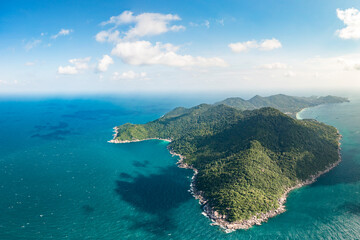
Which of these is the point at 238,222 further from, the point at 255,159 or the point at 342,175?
the point at 342,175

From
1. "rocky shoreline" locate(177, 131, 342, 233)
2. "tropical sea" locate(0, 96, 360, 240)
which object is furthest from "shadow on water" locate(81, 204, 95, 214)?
"rocky shoreline" locate(177, 131, 342, 233)

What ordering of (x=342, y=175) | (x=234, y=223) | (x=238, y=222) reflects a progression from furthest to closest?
1. (x=342, y=175)
2. (x=238, y=222)
3. (x=234, y=223)

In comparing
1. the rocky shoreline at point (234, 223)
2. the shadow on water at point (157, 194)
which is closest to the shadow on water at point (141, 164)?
the shadow on water at point (157, 194)

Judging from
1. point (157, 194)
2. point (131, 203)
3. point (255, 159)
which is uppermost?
point (255, 159)

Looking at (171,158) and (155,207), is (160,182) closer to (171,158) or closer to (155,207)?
(155,207)

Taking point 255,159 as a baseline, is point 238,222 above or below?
below

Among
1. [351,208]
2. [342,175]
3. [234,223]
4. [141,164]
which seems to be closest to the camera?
[234,223]

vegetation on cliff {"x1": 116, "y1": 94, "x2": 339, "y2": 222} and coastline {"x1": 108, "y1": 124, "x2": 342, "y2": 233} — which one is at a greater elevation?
vegetation on cliff {"x1": 116, "y1": 94, "x2": 339, "y2": 222}

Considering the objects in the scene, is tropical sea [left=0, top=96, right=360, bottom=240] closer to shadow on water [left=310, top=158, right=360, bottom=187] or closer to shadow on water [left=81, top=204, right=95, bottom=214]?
shadow on water [left=81, top=204, right=95, bottom=214]

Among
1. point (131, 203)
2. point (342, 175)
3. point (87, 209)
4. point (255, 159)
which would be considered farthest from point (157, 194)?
point (342, 175)
